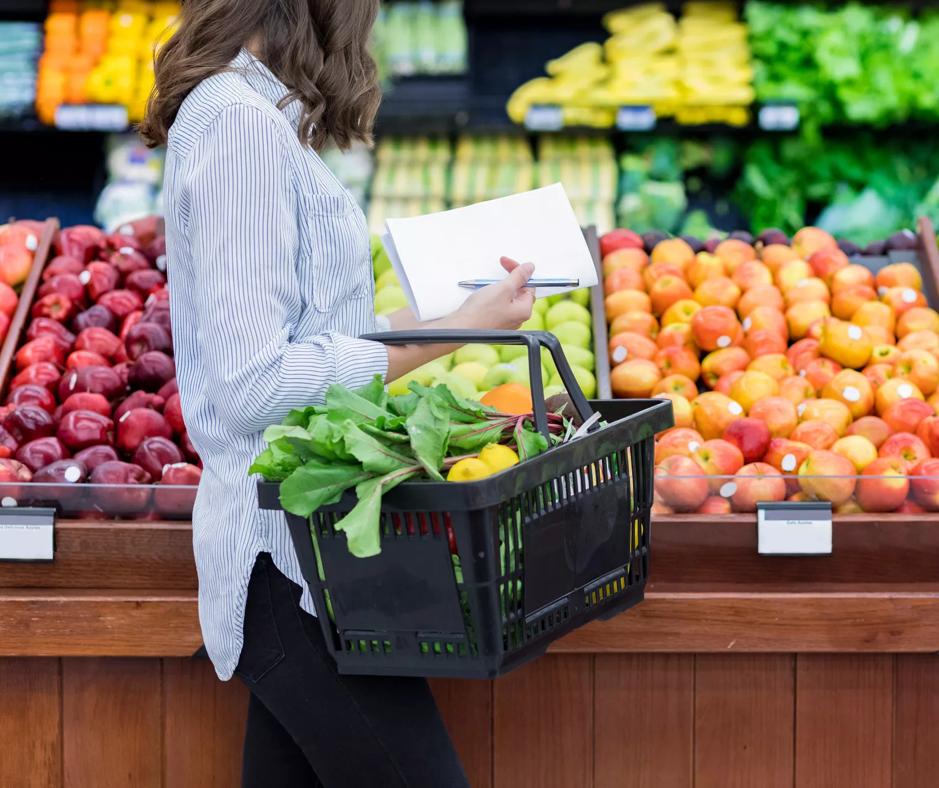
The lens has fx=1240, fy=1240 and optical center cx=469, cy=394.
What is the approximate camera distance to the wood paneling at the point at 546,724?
1.87 m

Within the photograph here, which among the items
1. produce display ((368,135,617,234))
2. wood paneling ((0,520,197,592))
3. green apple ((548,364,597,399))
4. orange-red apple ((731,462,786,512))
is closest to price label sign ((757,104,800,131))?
produce display ((368,135,617,234))

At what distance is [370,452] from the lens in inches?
46.7

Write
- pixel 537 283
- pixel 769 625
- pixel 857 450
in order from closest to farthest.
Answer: pixel 537 283 < pixel 769 625 < pixel 857 450

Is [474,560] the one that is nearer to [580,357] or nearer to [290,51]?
[290,51]

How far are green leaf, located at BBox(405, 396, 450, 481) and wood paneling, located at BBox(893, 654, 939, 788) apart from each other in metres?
0.96

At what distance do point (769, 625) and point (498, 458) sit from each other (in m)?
0.76

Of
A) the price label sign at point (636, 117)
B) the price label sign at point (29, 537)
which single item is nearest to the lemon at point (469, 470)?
the price label sign at point (29, 537)

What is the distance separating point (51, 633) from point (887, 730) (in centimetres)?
126

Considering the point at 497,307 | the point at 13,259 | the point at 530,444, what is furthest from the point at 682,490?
the point at 13,259

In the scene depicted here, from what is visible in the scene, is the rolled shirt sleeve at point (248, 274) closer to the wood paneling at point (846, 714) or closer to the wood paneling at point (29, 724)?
the wood paneling at point (29, 724)

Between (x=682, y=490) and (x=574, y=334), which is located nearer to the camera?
(x=682, y=490)

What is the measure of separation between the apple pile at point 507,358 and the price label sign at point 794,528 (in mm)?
571

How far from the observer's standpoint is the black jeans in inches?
51.8

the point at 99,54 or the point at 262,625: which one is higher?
→ the point at 99,54
